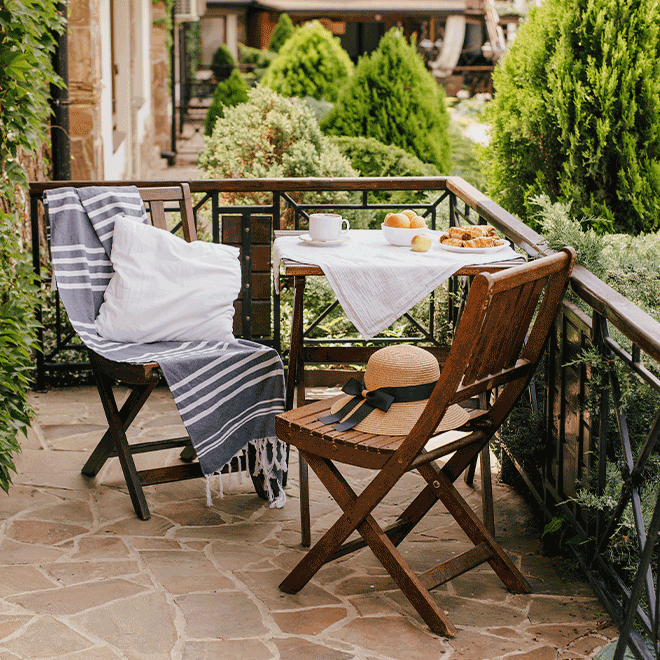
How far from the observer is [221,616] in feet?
9.37

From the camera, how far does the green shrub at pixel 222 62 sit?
888 inches

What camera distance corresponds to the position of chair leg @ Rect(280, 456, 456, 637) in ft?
9.05

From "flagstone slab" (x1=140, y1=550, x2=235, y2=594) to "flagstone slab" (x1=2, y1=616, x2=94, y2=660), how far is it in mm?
386

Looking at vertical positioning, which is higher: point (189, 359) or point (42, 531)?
point (189, 359)

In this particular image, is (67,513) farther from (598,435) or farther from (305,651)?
(598,435)

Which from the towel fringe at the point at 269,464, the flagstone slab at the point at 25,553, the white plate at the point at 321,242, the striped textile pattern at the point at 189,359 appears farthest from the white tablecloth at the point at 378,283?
the flagstone slab at the point at 25,553

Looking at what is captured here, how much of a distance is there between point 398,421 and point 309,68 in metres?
10.6

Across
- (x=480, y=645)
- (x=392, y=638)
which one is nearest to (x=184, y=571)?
(x=392, y=638)

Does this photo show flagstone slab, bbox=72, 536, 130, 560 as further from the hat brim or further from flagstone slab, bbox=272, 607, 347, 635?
the hat brim

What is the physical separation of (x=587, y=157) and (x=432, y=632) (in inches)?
118

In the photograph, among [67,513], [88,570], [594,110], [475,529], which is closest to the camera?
[475,529]

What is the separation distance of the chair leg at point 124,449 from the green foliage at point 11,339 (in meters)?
0.32

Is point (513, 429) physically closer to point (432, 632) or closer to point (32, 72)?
point (432, 632)

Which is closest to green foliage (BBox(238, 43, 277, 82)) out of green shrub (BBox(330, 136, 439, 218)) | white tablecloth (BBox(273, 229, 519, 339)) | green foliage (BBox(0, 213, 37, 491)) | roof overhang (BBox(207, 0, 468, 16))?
roof overhang (BBox(207, 0, 468, 16))
